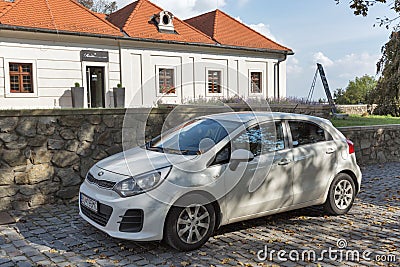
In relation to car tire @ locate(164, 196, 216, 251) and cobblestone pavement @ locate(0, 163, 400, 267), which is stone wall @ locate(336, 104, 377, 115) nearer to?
cobblestone pavement @ locate(0, 163, 400, 267)

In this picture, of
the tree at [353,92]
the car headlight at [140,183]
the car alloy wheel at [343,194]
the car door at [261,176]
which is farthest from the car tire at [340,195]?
the tree at [353,92]

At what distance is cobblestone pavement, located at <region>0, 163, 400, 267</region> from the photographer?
181 inches

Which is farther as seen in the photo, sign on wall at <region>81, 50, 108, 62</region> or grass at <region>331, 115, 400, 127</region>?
sign on wall at <region>81, 50, 108, 62</region>

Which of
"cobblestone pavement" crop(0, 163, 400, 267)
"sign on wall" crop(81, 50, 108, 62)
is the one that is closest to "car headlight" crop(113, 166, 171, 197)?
"cobblestone pavement" crop(0, 163, 400, 267)

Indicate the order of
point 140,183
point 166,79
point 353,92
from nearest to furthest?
point 140,183
point 166,79
point 353,92

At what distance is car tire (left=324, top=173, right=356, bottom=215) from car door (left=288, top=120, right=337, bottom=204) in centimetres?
20

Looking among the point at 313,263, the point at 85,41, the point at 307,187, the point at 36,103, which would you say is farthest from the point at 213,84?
the point at 313,263

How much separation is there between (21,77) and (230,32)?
13.8 metres

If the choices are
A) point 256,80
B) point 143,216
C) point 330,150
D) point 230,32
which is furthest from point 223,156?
point 230,32

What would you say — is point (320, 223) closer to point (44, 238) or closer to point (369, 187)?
point (369, 187)

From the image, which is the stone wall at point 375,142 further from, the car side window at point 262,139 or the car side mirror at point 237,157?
the car side mirror at point 237,157

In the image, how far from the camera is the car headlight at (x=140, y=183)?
475 centimetres

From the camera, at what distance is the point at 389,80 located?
26.9 m

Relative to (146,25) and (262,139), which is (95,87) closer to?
(146,25)
